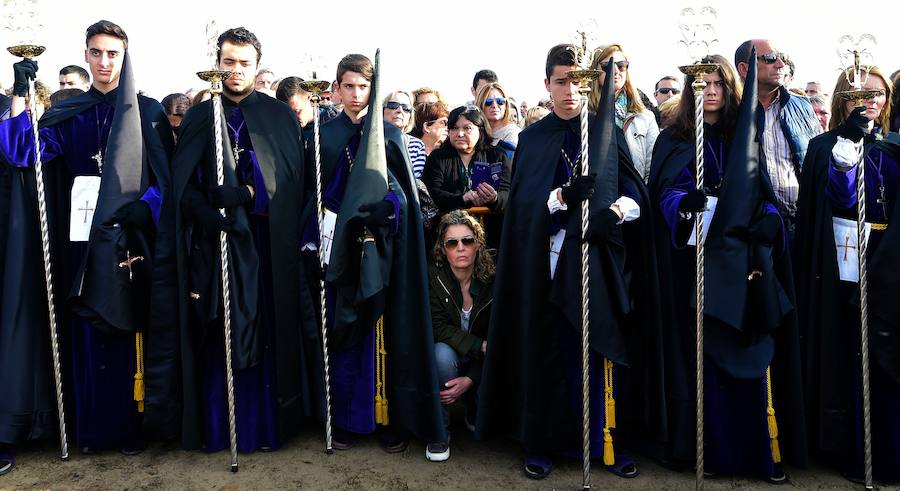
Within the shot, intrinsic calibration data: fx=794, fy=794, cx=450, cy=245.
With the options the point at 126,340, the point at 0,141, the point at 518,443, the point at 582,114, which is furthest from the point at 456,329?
the point at 0,141

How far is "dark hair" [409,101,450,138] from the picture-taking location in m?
6.36

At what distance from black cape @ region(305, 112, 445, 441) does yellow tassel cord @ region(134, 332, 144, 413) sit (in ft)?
3.60

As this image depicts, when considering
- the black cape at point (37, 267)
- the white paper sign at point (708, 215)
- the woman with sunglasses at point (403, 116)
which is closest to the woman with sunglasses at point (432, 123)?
the woman with sunglasses at point (403, 116)

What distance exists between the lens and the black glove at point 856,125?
397 centimetres

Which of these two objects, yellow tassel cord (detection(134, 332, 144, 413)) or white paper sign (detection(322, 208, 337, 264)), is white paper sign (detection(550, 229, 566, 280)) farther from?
yellow tassel cord (detection(134, 332, 144, 413))

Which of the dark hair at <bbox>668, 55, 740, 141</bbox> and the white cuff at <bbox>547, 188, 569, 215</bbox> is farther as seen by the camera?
the dark hair at <bbox>668, 55, 740, 141</bbox>

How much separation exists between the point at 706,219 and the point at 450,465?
78.2 inches

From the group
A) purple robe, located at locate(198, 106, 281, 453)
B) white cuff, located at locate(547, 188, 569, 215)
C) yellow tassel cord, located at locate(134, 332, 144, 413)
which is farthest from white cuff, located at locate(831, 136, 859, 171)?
yellow tassel cord, located at locate(134, 332, 144, 413)

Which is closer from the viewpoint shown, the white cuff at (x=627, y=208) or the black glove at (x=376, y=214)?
the white cuff at (x=627, y=208)

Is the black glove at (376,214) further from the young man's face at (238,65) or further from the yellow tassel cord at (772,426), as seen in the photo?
the yellow tassel cord at (772,426)

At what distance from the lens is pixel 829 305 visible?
14.1 ft

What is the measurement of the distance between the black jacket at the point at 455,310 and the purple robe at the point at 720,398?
122 cm

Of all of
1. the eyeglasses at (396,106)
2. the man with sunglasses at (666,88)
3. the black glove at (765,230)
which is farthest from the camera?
the man with sunglasses at (666,88)

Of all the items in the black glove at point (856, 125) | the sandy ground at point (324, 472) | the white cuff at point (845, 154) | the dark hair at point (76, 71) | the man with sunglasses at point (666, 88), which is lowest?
the sandy ground at point (324, 472)
